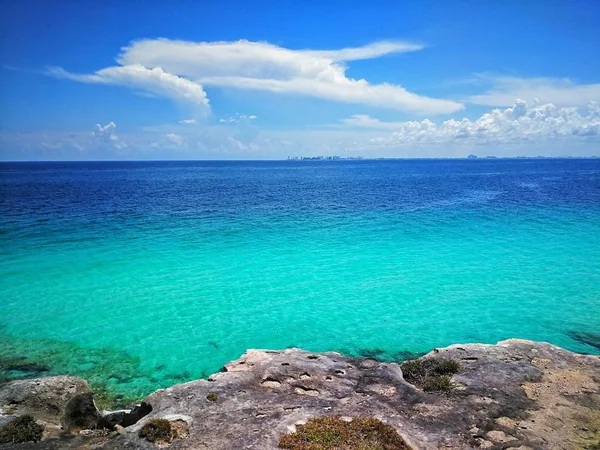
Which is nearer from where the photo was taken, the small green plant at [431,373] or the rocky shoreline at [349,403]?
the rocky shoreline at [349,403]

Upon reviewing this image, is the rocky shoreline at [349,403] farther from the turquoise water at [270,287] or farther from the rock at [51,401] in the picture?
the turquoise water at [270,287]

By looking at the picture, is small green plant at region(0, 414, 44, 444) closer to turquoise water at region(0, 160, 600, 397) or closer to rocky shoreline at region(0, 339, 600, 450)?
rocky shoreline at region(0, 339, 600, 450)

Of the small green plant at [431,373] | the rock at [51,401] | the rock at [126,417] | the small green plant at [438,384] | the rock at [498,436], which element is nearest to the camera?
the rock at [498,436]

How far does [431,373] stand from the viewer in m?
16.6

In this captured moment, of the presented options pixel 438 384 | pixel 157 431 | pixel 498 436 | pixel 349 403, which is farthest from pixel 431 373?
pixel 157 431

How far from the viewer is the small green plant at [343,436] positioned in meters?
11.1

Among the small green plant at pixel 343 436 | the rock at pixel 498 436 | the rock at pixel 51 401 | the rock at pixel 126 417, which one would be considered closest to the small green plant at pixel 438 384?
the rock at pixel 498 436

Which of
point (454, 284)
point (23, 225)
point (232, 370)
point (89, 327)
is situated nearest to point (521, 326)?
point (454, 284)

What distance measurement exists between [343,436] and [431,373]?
6.68 meters

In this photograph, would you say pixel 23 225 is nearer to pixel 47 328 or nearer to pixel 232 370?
pixel 47 328

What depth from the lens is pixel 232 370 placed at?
16188 mm

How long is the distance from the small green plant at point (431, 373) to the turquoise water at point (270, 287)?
19.4 ft

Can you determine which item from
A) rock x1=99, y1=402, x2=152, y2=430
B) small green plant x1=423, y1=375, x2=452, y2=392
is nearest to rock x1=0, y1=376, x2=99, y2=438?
rock x1=99, y1=402, x2=152, y2=430

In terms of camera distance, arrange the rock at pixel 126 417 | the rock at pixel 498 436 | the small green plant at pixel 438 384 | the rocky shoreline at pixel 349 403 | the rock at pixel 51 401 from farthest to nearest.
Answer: the small green plant at pixel 438 384
the rock at pixel 51 401
the rock at pixel 126 417
the rock at pixel 498 436
the rocky shoreline at pixel 349 403
